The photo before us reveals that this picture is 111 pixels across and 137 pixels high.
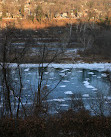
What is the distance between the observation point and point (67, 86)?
15.0m

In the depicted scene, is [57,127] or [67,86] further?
[67,86]

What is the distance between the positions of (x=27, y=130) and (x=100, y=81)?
10.8 metres

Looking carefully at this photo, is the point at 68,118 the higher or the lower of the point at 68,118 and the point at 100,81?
the higher

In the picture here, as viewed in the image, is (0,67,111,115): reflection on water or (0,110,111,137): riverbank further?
(0,67,111,115): reflection on water

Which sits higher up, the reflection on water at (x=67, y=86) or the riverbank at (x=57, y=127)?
the riverbank at (x=57, y=127)

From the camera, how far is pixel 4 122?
21.2 feet

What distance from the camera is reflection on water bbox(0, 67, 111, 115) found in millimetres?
11578

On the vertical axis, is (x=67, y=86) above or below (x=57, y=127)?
below

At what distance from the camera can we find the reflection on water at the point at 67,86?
11.6 meters

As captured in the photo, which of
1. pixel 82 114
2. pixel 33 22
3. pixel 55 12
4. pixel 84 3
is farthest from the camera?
pixel 84 3

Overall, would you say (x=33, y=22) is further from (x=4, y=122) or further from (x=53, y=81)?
(x=4, y=122)

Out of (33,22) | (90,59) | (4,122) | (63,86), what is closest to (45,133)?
(4,122)

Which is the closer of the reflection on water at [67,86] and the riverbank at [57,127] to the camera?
the riverbank at [57,127]

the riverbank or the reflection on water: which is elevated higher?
the riverbank
